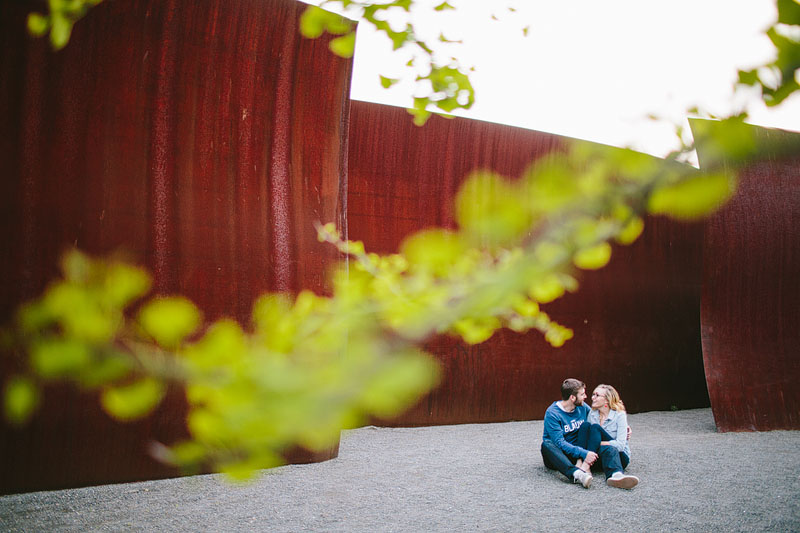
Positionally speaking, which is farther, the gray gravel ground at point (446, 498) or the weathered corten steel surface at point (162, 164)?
the weathered corten steel surface at point (162, 164)

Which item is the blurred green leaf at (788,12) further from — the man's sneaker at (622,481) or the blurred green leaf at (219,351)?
the man's sneaker at (622,481)

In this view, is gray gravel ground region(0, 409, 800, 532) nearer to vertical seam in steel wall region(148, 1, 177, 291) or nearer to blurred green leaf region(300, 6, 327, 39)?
vertical seam in steel wall region(148, 1, 177, 291)

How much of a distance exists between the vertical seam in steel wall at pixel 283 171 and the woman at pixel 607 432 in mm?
2550

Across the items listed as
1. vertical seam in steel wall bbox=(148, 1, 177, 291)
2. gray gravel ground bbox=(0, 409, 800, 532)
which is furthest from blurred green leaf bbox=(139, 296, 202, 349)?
vertical seam in steel wall bbox=(148, 1, 177, 291)

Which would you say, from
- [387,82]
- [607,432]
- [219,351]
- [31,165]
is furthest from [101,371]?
[607,432]

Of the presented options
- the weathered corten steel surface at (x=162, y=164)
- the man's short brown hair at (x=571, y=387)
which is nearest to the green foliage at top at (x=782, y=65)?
the weathered corten steel surface at (x=162, y=164)

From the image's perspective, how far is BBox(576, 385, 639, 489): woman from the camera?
160 inches

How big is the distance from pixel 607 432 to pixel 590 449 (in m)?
0.22

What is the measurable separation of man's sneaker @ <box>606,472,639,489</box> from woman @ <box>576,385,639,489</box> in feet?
0.41

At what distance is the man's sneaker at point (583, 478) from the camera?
12.5 feet

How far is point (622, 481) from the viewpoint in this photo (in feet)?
12.5

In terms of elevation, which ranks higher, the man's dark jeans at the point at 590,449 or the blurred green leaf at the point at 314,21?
the blurred green leaf at the point at 314,21

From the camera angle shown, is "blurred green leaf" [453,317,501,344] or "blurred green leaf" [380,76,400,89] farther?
"blurred green leaf" [380,76,400,89]

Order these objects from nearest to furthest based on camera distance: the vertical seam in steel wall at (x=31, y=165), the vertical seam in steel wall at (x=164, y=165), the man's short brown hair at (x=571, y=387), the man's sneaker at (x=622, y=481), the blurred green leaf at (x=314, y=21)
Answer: the blurred green leaf at (x=314, y=21), the vertical seam in steel wall at (x=31, y=165), the vertical seam in steel wall at (x=164, y=165), the man's sneaker at (x=622, y=481), the man's short brown hair at (x=571, y=387)
